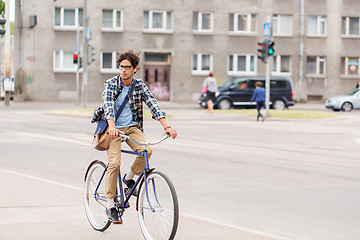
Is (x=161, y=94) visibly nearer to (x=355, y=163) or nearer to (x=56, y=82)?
(x=56, y=82)

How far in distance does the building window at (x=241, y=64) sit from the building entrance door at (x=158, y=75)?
4275 mm

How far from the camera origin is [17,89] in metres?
43.9

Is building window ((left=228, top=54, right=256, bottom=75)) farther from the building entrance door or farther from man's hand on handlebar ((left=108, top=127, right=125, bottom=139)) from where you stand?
man's hand on handlebar ((left=108, top=127, right=125, bottom=139))

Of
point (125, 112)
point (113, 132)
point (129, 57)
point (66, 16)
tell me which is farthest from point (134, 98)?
point (66, 16)

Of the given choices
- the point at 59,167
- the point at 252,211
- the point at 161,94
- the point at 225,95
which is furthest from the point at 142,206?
the point at 161,94

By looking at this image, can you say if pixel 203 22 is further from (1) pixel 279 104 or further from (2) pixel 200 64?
(1) pixel 279 104

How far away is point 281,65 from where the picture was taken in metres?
45.6

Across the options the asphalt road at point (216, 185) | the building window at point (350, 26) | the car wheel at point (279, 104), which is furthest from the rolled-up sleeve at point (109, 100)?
the building window at point (350, 26)

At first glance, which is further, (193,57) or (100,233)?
(193,57)

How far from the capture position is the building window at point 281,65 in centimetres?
4553

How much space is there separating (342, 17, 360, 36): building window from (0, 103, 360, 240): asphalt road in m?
29.7

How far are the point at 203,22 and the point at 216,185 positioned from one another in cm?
3653

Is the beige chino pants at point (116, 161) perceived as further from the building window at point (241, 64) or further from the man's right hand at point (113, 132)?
the building window at point (241, 64)

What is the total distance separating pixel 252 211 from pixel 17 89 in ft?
126
